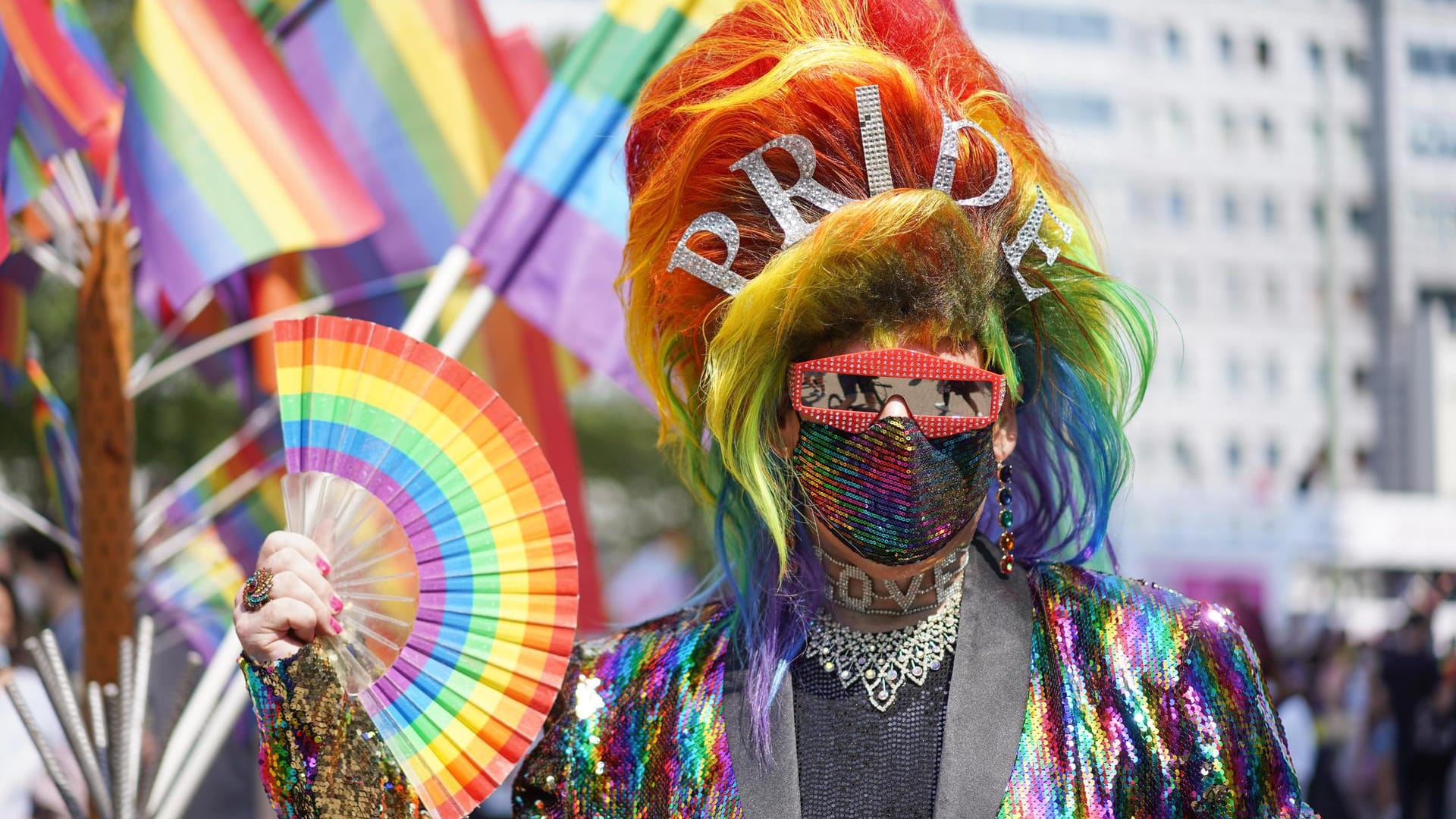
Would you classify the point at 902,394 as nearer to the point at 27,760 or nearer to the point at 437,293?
the point at 437,293

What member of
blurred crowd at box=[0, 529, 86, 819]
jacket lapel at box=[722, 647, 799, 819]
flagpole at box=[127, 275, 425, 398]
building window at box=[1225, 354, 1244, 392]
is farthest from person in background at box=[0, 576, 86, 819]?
building window at box=[1225, 354, 1244, 392]

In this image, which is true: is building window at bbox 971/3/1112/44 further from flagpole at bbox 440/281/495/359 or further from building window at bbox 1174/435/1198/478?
flagpole at bbox 440/281/495/359

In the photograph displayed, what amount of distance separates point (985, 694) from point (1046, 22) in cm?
3847

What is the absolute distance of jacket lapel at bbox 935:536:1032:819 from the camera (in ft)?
5.79

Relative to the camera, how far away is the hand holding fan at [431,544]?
5.86ft

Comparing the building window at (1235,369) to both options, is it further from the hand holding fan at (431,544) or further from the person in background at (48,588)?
the hand holding fan at (431,544)

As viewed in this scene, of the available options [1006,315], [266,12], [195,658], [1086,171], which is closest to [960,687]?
[1006,315]

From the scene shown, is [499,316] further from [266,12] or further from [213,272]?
[213,272]

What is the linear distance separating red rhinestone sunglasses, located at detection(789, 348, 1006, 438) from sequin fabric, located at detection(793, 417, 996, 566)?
15 mm

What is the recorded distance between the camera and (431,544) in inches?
71.3

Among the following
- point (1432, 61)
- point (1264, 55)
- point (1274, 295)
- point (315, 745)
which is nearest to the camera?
point (315, 745)

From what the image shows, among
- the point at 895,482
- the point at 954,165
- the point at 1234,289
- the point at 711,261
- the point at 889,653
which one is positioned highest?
the point at 1234,289

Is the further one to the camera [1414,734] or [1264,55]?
[1264,55]

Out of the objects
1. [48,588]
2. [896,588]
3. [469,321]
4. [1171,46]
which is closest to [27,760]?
[48,588]
